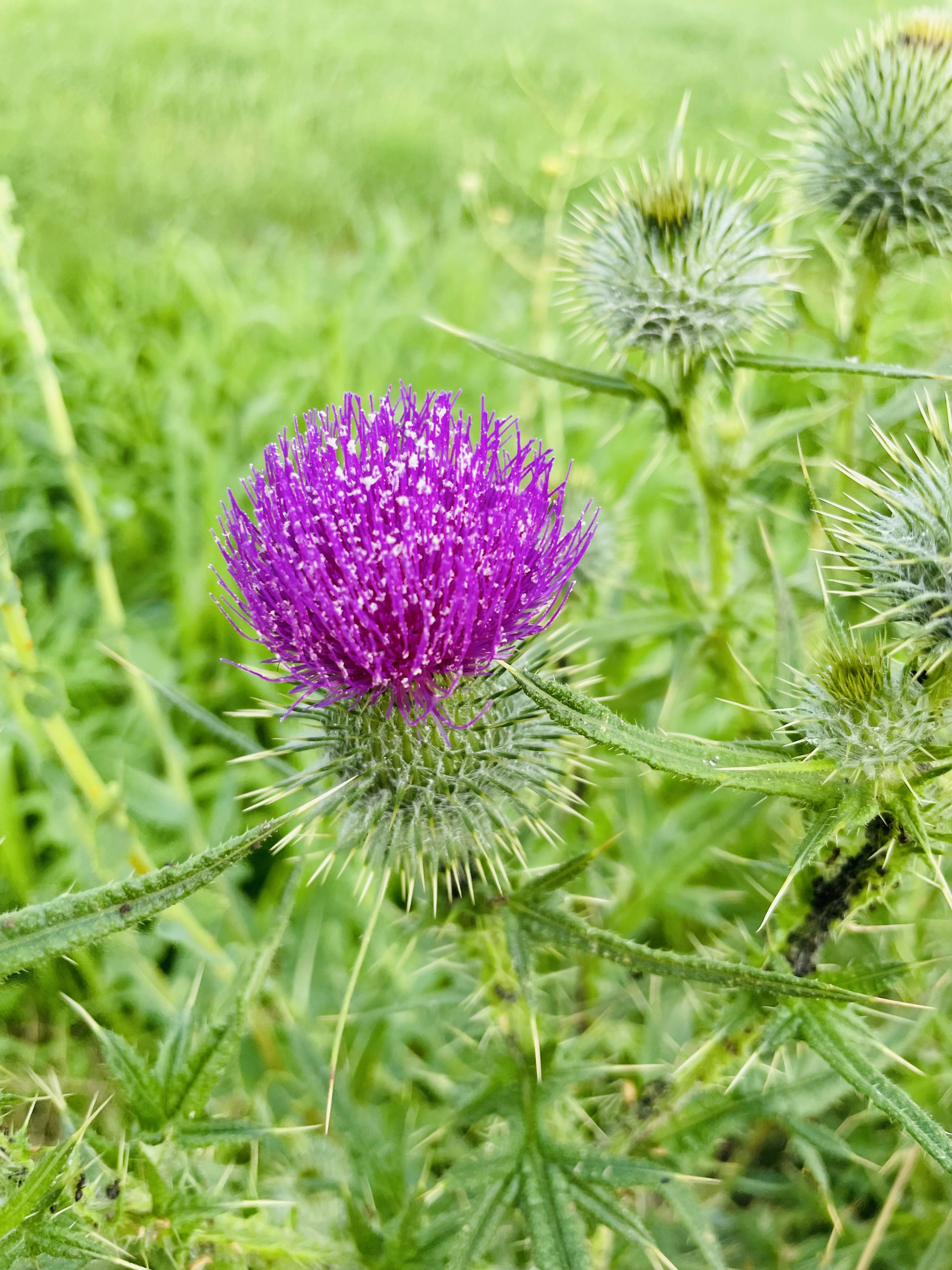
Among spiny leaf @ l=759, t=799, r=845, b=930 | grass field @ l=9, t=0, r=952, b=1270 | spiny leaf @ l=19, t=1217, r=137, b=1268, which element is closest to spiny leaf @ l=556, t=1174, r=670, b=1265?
grass field @ l=9, t=0, r=952, b=1270

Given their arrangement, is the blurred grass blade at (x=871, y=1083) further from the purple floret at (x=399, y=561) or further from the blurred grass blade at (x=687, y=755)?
the purple floret at (x=399, y=561)

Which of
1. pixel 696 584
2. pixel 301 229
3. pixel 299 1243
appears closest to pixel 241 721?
pixel 696 584

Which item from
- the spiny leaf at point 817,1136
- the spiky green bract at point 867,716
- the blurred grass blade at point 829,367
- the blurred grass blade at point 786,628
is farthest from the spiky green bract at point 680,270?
the spiny leaf at point 817,1136

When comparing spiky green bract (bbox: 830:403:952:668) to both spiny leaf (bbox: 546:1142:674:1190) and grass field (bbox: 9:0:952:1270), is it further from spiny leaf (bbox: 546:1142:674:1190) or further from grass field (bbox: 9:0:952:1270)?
spiny leaf (bbox: 546:1142:674:1190)

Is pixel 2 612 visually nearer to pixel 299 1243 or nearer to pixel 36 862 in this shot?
pixel 299 1243

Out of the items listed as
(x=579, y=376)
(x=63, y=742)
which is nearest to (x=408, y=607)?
(x=579, y=376)

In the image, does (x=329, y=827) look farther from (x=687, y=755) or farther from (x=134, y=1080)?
(x=687, y=755)
